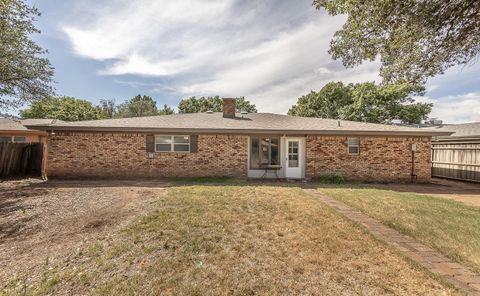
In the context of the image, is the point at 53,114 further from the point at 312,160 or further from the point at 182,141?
the point at 312,160

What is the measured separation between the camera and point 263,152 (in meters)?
12.4

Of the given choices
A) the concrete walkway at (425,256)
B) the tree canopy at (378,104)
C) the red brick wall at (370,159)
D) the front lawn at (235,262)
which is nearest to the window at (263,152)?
the red brick wall at (370,159)

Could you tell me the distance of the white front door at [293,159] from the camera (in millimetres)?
12320

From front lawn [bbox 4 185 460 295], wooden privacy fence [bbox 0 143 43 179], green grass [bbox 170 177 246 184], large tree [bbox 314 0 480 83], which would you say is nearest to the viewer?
front lawn [bbox 4 185 460 295]

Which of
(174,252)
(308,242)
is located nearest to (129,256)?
(174,252)

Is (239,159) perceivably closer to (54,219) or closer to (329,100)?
(54,219)

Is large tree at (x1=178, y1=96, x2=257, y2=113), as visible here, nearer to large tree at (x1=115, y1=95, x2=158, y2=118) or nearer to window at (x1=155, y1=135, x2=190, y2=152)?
large tree at (x1=115, y1=95, x2=158, y2=118)

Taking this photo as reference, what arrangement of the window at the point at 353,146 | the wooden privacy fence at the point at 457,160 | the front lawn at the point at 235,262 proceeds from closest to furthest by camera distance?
the front lawn at the point at 235,262
the window at the point at 353,146
the wooden privacy fence at the point at 457,160

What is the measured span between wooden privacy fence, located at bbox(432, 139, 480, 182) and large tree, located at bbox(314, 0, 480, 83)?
854 cm

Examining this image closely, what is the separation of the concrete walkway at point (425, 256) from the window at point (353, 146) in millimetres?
6691

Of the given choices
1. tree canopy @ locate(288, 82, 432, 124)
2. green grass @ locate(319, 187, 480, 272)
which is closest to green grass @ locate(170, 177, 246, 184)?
green grass @ locate(319, 187, 480, 272)

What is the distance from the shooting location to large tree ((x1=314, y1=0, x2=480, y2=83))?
18.3 feet

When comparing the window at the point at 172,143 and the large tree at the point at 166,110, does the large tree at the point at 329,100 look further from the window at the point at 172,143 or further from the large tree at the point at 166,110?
the large tree at the point at 166,110

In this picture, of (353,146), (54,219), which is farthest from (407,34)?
(54,219)
